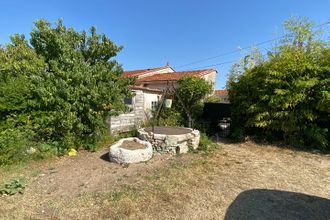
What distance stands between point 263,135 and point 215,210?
17.6ft

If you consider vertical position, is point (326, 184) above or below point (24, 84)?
below

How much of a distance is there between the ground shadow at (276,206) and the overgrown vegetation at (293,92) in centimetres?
358

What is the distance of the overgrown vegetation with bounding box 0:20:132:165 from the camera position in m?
5.08

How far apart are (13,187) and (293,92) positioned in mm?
7356

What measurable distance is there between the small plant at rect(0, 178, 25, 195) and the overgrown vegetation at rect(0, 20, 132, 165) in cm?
127

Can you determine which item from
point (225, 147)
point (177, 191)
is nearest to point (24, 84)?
point (177, 191)

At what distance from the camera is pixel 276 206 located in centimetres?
312

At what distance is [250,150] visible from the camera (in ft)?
21.2

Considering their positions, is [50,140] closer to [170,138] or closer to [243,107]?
[170,138]

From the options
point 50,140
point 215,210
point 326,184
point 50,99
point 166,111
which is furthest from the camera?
point 166,111

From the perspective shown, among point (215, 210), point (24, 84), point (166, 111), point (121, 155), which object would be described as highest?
point (24, 84)

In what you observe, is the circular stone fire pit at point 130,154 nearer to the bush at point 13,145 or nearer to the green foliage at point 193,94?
the bush at point 13,145

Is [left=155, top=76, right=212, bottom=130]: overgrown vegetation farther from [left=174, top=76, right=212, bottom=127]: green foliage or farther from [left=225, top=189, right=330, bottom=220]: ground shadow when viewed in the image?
[left=225, top=189, right=330, bottom=220]: ground shadow

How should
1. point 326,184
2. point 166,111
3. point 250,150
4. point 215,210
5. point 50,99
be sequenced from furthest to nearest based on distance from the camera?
point 166,111
point 250,150
point 50,99
point 326,184
point 215,210
